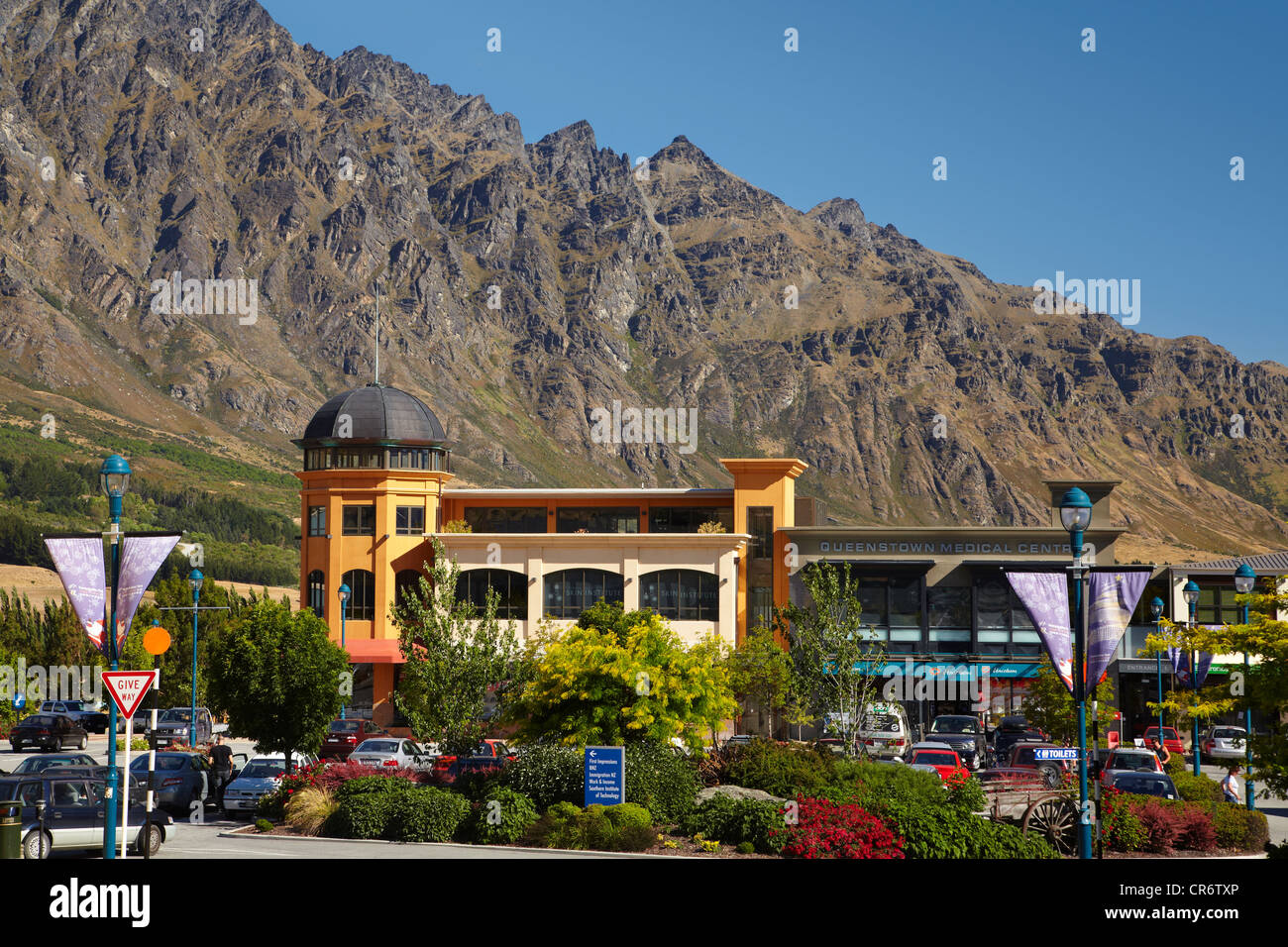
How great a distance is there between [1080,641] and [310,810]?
55.0ft

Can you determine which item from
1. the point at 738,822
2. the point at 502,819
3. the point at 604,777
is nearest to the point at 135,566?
the point at 502,819

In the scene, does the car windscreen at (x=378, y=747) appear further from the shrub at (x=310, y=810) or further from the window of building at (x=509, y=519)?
the window of building at (x=509, y=519)

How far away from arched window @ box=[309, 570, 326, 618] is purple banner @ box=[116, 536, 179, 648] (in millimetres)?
39222

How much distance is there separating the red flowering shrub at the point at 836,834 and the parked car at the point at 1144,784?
7586mm

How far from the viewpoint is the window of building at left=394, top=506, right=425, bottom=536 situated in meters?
60.8

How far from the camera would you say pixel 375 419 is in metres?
61.4

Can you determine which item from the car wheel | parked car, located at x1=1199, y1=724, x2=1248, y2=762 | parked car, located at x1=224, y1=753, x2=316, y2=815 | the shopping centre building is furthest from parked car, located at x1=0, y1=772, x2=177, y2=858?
parked car, located at x1=1199, y1=724, x2=1248, y2=762

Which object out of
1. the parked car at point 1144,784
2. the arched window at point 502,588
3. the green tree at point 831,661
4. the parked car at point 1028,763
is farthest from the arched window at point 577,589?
the parked car at point 1144,784

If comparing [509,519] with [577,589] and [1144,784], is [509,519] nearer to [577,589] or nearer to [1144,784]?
[577,589]

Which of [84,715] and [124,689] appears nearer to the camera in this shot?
[124,689]

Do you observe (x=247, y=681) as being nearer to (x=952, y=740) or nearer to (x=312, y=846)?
(x=312, y=846)

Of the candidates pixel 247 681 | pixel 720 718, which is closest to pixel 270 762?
pixel 247 681

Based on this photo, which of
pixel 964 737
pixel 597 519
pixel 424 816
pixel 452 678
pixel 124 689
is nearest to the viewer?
pixel 124 689

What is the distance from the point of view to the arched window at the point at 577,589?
2341 inches
